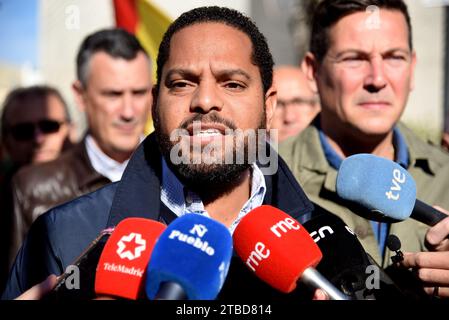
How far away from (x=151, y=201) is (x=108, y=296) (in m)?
0.61

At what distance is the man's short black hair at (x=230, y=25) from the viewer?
7.66 feet

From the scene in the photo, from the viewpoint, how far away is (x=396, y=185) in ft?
6.54

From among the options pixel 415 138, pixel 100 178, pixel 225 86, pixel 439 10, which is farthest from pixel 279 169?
pixel 439 10

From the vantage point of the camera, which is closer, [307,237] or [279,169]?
[307,237]

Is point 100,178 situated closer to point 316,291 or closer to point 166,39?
point 166,39

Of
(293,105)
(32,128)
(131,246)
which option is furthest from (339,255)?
(32,128)

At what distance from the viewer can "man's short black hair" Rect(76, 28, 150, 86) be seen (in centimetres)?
418

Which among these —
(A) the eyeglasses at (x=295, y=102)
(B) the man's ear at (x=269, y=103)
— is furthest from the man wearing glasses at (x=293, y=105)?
(B) the man's ear at (x=269, y=103)

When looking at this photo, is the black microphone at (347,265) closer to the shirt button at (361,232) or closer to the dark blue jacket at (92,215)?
the dark blue jacket at (92,215)

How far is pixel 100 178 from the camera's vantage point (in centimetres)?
381

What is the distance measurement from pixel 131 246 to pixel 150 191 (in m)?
0.57

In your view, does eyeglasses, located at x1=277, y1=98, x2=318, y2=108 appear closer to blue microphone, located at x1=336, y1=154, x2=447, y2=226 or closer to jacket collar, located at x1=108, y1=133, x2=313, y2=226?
jacket collar, located at x1=108, y1=133, x2=313, y2=226

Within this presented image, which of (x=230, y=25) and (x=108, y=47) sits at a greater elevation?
(x=230, y=25)

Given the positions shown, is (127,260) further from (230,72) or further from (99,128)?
(99,128)
